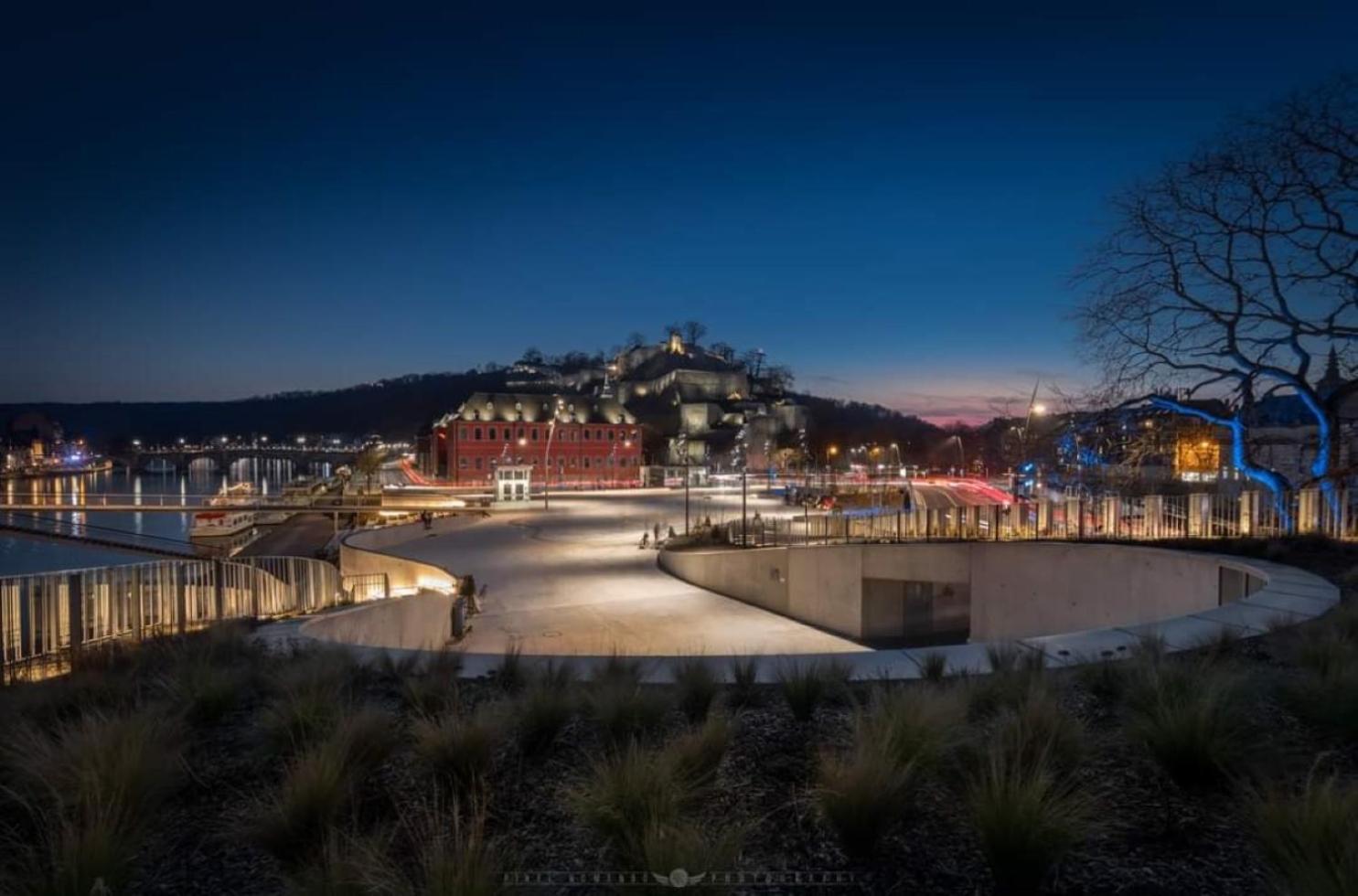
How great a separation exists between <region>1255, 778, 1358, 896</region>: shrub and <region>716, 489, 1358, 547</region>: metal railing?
47.0ft

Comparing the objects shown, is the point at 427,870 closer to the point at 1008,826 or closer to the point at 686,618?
the point at 1008,826

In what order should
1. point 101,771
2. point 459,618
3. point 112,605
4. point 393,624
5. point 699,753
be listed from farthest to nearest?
point 459,618
point 393,624
point 112,605
point 699,753
point 101,771

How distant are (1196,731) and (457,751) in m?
3.84

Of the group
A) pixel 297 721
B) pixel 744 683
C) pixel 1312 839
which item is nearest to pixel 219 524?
pixel 297 721

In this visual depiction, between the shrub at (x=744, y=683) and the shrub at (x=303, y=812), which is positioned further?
the shrub at (x=744, y=683)

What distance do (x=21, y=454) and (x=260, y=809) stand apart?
24645 centimetres

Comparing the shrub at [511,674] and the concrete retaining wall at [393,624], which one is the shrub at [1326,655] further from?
the concrete retaining wall at [393,624]

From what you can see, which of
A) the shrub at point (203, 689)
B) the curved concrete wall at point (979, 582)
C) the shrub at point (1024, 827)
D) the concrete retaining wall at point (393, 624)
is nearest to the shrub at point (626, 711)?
the shrub at point (1024, 827)

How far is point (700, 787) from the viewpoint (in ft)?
12.3

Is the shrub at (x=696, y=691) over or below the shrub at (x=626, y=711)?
below

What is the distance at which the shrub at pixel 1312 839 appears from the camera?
8.13ft

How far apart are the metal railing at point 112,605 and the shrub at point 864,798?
804 centimetres

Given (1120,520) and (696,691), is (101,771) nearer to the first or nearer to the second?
(696,691)

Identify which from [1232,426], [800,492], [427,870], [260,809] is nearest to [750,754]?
[427,870]
